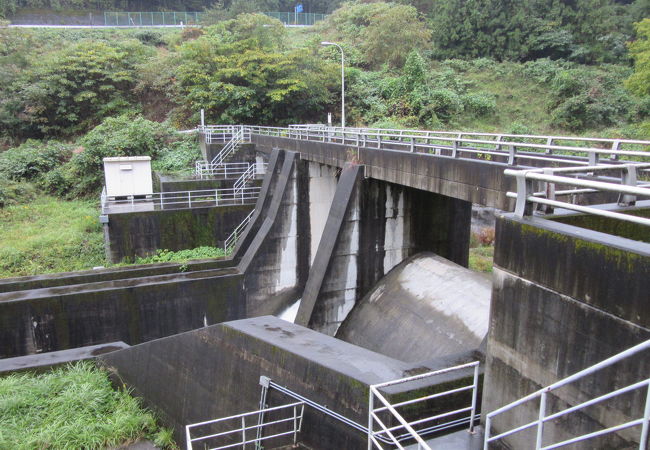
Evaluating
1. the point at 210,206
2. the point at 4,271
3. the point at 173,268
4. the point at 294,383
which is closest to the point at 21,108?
the point at 4,271

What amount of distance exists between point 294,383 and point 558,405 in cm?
514

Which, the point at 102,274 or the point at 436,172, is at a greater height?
the point at 436,172

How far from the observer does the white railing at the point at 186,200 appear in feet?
65.9

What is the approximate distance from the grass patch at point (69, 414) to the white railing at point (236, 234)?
28.8ft

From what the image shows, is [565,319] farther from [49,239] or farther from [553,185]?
[49,239]

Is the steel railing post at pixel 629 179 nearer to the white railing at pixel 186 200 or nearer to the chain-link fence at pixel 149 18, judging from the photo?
the white railing at pixel 186 200

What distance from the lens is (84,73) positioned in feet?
119

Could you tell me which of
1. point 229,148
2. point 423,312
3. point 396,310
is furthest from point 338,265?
point 229,148

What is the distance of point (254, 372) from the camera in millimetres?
9617

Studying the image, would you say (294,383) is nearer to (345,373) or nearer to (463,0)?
(345,373)

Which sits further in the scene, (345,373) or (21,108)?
(21,108)

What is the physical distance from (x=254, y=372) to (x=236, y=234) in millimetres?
11021

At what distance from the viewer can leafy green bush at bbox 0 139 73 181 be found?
93.5 feet

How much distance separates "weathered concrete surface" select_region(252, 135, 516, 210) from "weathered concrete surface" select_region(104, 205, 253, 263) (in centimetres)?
597
